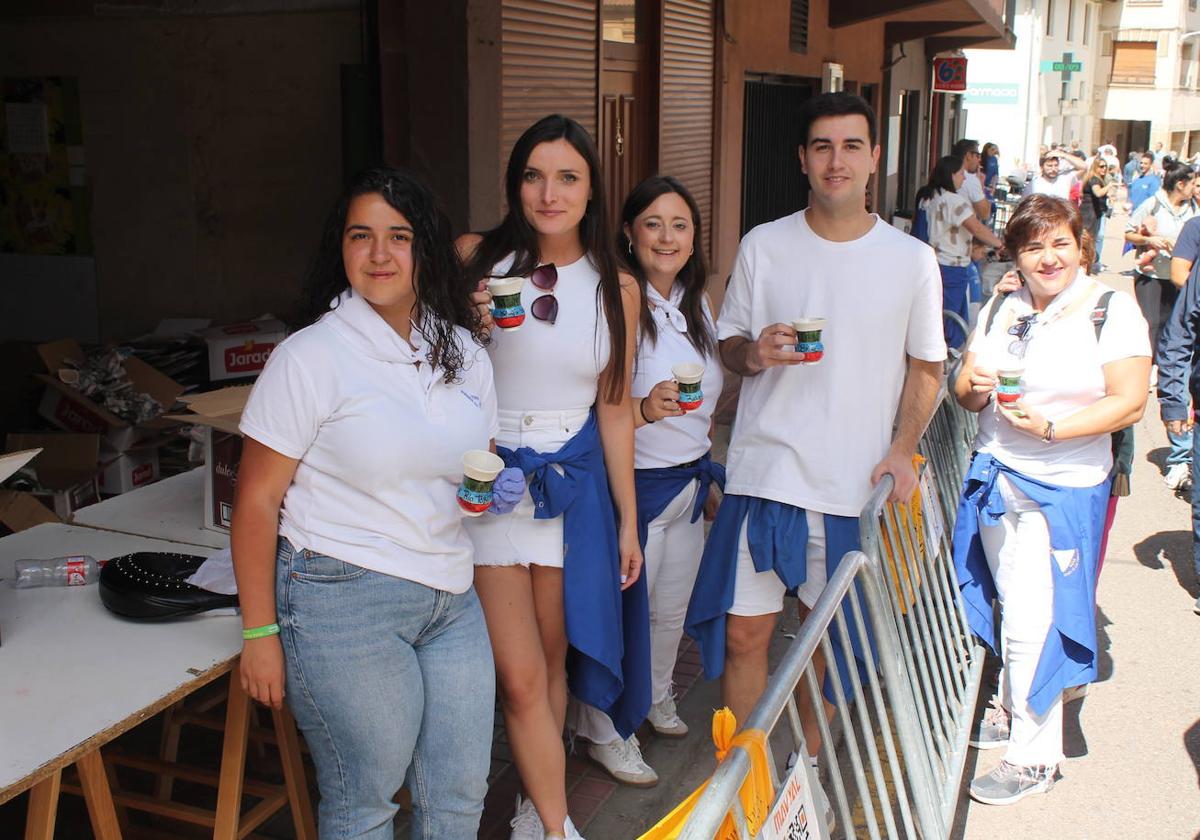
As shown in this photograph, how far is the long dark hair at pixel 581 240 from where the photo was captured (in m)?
3.21

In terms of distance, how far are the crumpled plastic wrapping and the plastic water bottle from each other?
2.90 m

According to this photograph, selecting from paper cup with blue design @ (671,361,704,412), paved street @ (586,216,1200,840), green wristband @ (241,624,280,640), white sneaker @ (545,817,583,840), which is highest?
paper cup with blue design @ (671,361,704,412)

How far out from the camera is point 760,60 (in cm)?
1100

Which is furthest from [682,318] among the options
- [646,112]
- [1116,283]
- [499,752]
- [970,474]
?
[1116,283]

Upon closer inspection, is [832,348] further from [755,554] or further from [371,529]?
[371,529]

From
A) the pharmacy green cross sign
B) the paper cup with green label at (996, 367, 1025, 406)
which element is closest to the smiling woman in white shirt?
the paper cup with green label at (996, 367, 1025, 406)

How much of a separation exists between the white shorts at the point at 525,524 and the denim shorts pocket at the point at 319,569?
575 millimetres

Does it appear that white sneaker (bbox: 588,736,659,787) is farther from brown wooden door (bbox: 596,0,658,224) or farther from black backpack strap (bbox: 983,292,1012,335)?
brown wooden door (bbox: 596,0,658,224)

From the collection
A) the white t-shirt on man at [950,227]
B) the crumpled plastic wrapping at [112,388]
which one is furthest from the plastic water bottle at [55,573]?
the white t-shirt on man at [950,227]

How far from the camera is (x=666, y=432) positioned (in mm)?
3838

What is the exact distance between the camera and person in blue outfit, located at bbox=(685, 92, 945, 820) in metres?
3.35

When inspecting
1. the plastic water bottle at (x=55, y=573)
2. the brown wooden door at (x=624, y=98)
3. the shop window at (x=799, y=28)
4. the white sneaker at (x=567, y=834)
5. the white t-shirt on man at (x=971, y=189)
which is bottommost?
the white sneaker at (x=567, y=834)

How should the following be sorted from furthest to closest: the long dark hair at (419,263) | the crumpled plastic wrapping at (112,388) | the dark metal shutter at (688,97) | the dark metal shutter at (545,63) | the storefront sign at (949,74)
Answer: the storefront sign at (949,74) → the dark metal shutter at (688,97) → the dark metal shutter at (545,63) → the crumpled plastic wrapping at (112,388) → the long dark hair at (419,263)

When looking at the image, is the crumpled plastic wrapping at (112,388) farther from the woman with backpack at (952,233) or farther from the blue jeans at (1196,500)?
the woman with backpack at (952,233)
